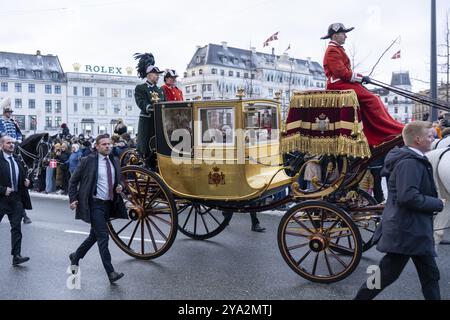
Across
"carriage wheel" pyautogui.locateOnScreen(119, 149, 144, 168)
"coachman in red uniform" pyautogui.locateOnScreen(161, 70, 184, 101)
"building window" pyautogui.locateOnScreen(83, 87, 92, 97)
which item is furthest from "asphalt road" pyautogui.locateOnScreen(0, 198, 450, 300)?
"building window" pyautogui.locateOnScreen(83, 87, 92, 97)

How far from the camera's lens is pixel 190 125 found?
6277mm

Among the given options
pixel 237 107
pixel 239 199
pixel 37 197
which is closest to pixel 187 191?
pixel 239 199

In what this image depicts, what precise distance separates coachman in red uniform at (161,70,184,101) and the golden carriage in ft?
4.01

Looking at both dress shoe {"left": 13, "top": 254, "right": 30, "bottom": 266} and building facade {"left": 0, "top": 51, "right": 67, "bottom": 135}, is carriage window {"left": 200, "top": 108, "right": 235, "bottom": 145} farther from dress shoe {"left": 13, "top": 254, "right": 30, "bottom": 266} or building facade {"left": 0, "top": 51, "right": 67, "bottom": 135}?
building facade {"left": 0, "top": 51, "right": 67, "bottom": 135}

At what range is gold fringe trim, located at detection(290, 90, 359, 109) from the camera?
17.1 feet

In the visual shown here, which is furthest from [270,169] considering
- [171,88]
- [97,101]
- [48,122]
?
[97,101]

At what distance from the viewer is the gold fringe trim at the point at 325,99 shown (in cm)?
522

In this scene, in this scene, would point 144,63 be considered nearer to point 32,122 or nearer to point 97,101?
point 32,122

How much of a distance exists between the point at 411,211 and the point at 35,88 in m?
78.6

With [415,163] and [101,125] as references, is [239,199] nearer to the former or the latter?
[415,163]

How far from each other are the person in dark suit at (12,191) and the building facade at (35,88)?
71106mm

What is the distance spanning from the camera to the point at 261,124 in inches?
251

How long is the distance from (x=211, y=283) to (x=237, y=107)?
207 cm

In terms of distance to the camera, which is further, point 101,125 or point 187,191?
point 101,125
